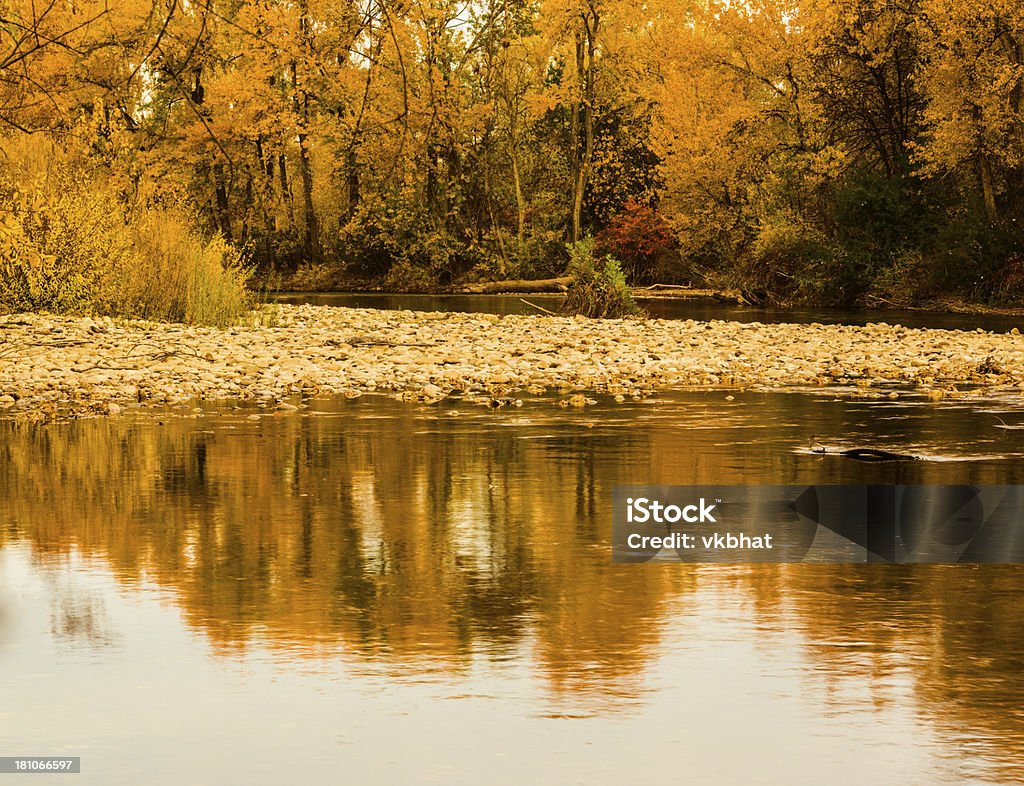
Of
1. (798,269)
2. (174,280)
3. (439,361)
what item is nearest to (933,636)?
(439,361)

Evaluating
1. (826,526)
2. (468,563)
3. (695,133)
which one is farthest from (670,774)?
(695,133)

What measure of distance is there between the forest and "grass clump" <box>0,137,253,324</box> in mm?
55

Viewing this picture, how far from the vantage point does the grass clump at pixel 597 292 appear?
3741 centimetres

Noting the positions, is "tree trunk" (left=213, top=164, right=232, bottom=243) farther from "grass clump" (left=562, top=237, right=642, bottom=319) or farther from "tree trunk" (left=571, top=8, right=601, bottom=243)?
"grass clump" (left=562, top=237, right=642, bottom=319)

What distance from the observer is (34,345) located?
23906 mm

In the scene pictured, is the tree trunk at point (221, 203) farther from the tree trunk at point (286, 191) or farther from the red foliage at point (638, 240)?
the red foliage at point (638, 240)

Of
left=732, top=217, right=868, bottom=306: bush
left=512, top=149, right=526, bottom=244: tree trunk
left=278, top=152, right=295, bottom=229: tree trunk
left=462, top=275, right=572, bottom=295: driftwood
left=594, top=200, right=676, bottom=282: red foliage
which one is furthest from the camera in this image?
left=278, top=152, right=295, bottom=229: tree trunk

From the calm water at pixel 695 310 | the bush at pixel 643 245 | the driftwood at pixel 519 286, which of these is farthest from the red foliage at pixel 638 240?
the calm water at pixel 695 310

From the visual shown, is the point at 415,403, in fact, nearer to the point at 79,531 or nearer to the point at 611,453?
the point at 611,453

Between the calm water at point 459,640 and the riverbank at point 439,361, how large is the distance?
7.02 m

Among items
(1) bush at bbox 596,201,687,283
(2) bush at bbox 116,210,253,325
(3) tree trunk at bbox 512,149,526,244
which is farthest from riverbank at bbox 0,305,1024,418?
(3) tree trunk at bbox 512,149,526,244

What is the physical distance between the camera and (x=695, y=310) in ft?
149

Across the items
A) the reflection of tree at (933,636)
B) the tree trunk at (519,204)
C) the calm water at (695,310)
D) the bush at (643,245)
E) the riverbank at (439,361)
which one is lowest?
the reflection of tree at (933,636)

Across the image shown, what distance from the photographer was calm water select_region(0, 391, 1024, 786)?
5324 mm
